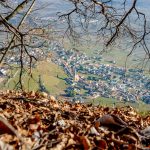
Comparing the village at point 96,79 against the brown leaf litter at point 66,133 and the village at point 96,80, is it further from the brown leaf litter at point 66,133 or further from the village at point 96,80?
the brown leaf litter at point 66,133

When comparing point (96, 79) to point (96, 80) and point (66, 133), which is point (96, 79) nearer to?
point (96, 80)

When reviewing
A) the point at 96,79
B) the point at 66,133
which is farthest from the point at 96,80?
the point at 66,133

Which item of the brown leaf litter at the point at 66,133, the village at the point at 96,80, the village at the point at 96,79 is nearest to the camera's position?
the brown leaf litter at the point at 66,133

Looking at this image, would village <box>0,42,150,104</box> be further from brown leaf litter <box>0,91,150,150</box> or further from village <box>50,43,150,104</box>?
brown leaf litter <box>0,91,150,150</box>

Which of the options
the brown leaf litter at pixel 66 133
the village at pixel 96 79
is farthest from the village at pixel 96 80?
the brown leaf litter at pixel 66 133

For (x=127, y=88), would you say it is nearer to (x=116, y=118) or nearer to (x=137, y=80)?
(x=137, y=80)

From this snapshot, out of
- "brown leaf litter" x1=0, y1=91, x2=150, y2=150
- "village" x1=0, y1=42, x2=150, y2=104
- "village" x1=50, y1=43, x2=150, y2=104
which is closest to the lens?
"brown leaf litter" x1=0, y1=91, x2=150, y2=150

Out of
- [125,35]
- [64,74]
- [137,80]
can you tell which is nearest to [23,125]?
[125,35]

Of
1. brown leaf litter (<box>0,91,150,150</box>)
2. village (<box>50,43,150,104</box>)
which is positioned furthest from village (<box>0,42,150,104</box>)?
brown leaf litter (<box>0,91,150,150</box>)

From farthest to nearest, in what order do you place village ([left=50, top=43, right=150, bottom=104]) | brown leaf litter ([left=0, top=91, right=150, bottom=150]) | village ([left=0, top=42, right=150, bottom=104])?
1. village ([left=50, top=43, right=150, bottom=104])
2. village ([left=0, top=42, right=150, bottom=104])
3. brown leaf litter ([left=0, top=91, right=150, bottom=150])

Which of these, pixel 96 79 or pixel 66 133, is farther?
pixel 96 79

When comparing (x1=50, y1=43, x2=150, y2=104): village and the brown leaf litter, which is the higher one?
(x1=50, y1=43, x2=150, y2=104): village
